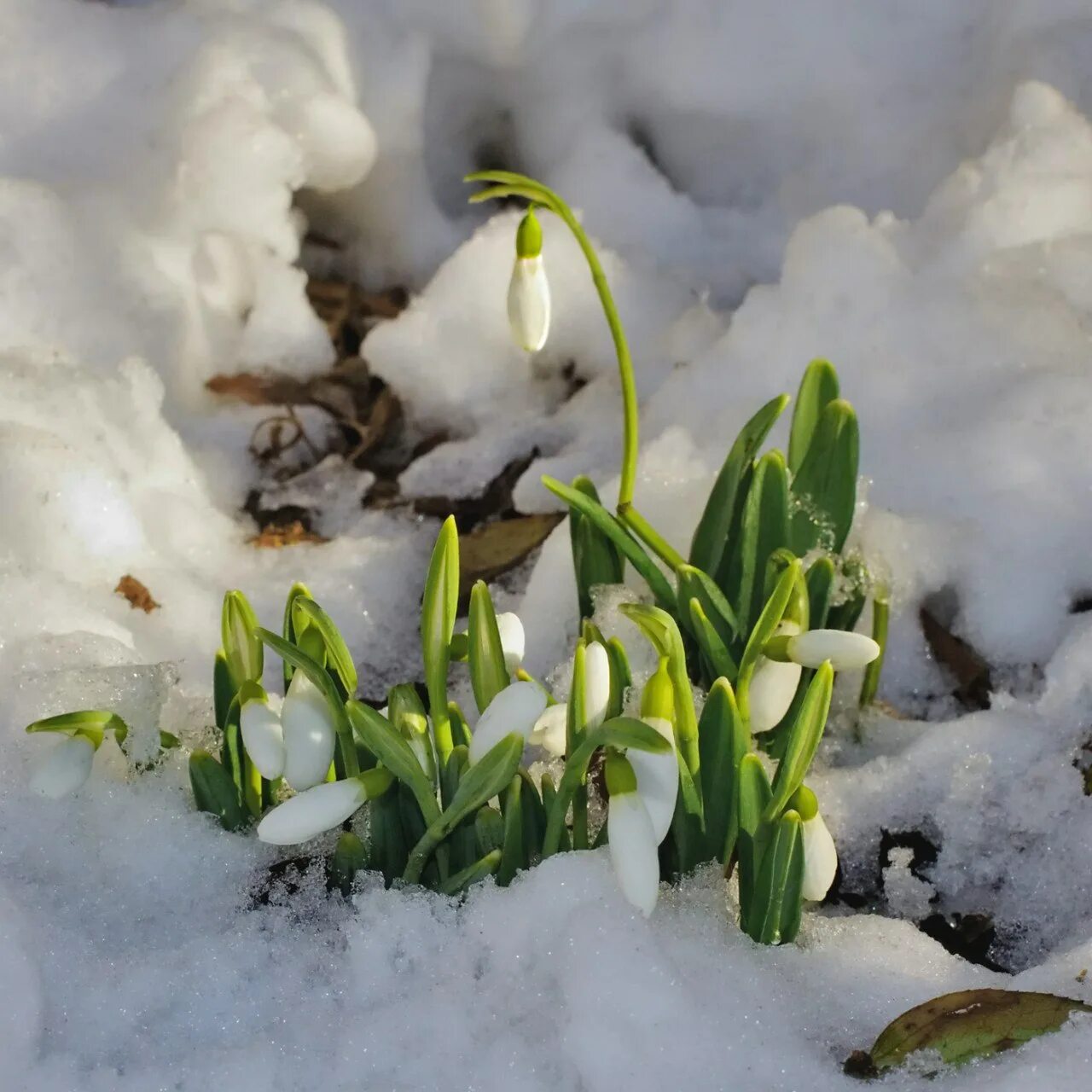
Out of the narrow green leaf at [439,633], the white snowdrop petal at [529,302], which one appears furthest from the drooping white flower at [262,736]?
the white snowdrop petal at [529,302]

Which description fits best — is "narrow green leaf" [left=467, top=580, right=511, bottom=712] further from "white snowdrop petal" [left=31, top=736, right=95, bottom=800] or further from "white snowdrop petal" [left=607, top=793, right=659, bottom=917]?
"white snowdrop petal" [left=31, top=736, right=95, bottom=800]

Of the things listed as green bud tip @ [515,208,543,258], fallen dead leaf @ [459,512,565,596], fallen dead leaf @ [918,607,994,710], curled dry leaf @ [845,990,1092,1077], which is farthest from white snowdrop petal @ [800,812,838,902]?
fallen dead leaf @ [459,512,565,596]

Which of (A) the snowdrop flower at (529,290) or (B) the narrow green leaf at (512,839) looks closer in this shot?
(B) the narrow green leaf at (512,839)

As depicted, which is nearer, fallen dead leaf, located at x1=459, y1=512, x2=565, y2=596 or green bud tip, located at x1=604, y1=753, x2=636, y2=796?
green bud tip, located at x1=604, y1=753, x2=636, y2=796

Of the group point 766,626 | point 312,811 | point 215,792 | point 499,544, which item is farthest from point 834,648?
point 499,544

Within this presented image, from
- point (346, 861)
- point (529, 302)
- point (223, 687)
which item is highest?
point (529, 302)

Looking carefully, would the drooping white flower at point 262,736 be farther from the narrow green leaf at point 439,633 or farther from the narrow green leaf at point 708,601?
the narrow green leaf at point 708,601

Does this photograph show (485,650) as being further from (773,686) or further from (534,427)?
(534,427)

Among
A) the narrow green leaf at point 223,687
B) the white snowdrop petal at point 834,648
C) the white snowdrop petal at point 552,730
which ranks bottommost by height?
the narrow green leaf at point 223,687
